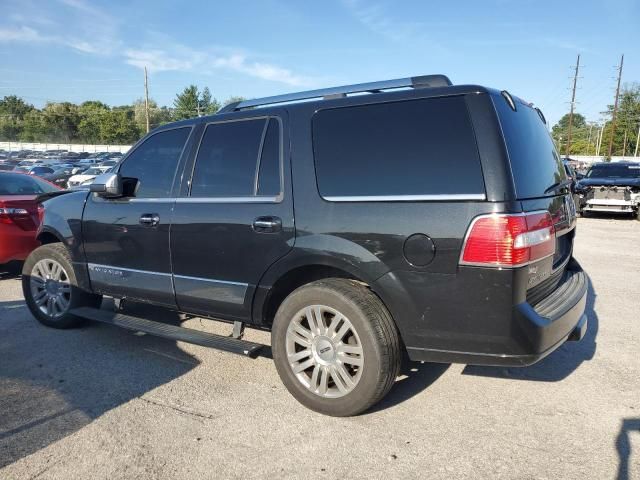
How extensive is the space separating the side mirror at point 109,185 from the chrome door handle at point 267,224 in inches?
60.0

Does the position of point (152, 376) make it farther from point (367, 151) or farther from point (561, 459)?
point (561, 459)

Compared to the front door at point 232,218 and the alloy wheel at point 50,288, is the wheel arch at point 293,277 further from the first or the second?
the alloy wheel at point 50,288

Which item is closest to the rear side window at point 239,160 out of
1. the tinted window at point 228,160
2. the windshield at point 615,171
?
the tinted window at point 228,160

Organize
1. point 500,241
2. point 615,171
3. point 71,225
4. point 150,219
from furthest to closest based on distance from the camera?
1. point 615,171
2. point 71,225
3. point 150,219
4. point 500,241

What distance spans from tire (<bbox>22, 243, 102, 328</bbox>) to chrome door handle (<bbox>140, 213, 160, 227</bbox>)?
1.20m

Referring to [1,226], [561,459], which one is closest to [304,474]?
[561,459]

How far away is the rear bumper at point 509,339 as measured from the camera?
8.87 feet

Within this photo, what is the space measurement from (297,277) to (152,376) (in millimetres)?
1398

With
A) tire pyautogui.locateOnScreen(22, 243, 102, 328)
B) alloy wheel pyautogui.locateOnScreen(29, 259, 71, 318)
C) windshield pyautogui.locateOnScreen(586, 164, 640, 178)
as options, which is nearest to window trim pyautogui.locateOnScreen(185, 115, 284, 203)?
tire pyautogui.locateOnScreen(22, 243, 102, 328)

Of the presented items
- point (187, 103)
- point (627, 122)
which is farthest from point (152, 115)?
point (627, 122)

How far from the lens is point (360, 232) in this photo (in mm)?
3035

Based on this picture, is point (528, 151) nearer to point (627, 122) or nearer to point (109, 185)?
point (109, 185)

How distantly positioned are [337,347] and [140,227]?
6.72ft

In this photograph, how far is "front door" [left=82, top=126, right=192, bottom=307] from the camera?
4059 mm
